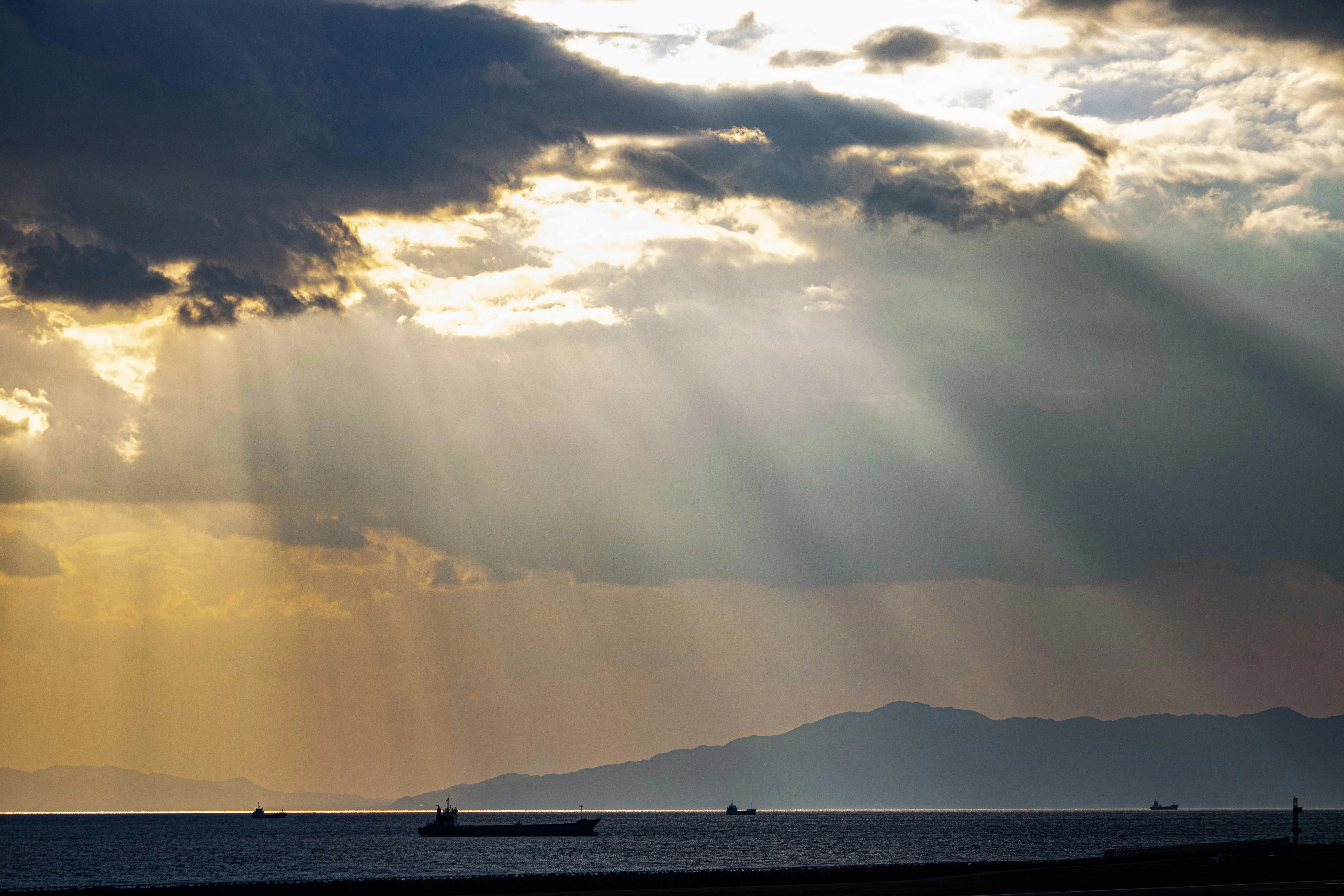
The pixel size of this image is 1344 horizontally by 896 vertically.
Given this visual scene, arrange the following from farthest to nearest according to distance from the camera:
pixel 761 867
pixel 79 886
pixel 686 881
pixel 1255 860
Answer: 1. pixel 761 867
2. pixel 79 886
3. pixel 686 881
4. pixel 1255 860

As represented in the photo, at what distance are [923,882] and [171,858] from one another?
164199mm

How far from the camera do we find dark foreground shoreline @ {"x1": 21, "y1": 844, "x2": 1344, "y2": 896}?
62.3 metres

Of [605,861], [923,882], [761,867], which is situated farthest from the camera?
[605,861]

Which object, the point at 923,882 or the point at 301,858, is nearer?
the point at 923,882

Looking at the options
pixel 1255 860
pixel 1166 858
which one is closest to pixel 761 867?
pixel 1166 858

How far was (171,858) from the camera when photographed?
197750mm

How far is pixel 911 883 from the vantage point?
6719 cm

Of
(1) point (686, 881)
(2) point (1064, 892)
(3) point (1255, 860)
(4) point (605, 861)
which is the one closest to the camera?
(2) point (1064, 892)

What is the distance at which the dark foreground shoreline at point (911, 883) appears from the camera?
2453 inches

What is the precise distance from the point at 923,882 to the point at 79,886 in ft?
346

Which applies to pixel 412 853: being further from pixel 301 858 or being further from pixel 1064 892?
pixel 1064 892

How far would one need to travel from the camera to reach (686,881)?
77312 mm

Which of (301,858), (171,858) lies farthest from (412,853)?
(171,858)

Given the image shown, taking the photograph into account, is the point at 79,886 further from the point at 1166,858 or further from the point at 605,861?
the point at 1166,858
